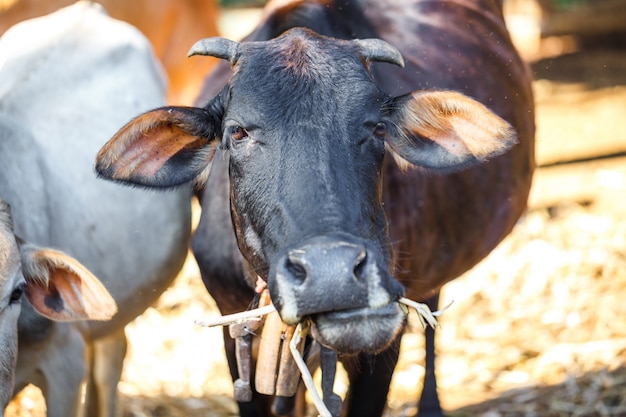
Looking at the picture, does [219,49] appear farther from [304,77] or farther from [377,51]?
[377,51]

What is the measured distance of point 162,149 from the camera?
11.3 ft

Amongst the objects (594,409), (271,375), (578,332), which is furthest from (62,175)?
(578,332)

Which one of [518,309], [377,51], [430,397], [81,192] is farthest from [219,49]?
[518,309]

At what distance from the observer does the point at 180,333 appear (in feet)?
20.2

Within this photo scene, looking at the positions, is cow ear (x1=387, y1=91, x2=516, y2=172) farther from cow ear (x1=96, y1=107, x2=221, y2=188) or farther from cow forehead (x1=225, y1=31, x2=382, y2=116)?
cow ear (x1=96, y1=107, x2=221, y2=188)

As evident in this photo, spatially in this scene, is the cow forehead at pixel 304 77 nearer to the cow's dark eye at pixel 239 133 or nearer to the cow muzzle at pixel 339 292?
the cow's dark eye at pixel 239 133

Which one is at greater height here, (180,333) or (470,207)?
(470,207)

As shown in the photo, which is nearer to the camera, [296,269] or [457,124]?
[296,269]

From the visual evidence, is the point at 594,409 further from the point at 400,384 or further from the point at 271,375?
the point at 271,375

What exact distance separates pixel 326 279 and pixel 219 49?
103cm

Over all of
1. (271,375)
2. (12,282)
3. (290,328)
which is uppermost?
(12,282)

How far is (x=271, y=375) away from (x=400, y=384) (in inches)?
86.0

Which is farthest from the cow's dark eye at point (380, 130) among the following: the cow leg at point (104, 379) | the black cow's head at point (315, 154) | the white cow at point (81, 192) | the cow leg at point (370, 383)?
the cow leg at point (104, 379)

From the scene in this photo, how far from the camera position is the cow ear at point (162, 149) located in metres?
3.30
